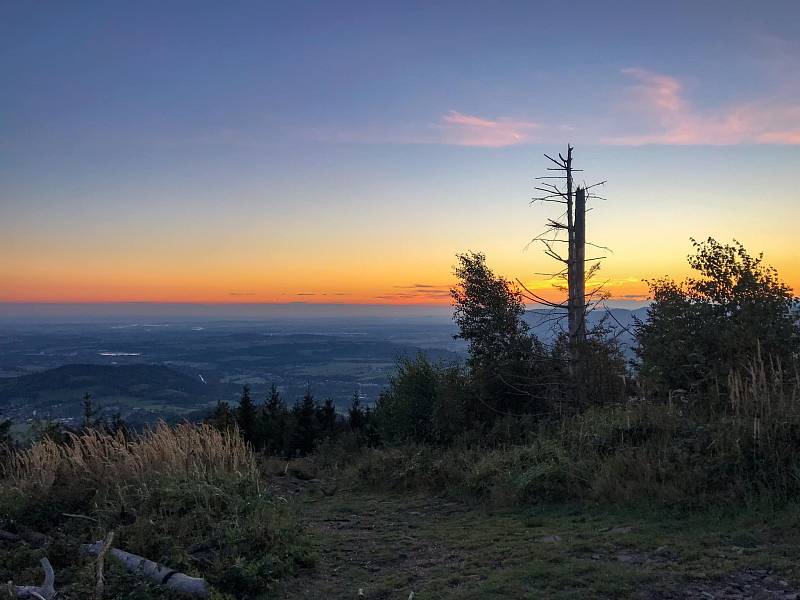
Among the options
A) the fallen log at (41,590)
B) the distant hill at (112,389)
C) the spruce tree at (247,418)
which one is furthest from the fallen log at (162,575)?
the distant hill at (112,389)

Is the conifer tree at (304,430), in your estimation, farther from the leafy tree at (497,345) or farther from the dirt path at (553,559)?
the dirt path at (553,559)

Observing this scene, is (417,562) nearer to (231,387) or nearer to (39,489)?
(39,489)

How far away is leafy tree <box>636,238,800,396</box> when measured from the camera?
8.88 m

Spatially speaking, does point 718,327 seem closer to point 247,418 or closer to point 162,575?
point 162,575

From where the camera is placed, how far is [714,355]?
9.29 meters

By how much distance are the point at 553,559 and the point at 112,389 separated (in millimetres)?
66733

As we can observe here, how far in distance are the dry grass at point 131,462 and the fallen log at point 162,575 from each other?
1735mm

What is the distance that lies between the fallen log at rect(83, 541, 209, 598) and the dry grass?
1735 millimetres

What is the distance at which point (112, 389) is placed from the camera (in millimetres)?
62000

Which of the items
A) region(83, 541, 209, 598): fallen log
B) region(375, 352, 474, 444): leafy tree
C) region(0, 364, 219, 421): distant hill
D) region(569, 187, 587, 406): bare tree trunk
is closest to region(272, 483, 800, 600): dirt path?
region(83, 541, 209, 598): fallen log

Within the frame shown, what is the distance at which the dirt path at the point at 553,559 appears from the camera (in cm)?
412

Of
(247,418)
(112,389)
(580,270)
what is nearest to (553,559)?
(580,270)

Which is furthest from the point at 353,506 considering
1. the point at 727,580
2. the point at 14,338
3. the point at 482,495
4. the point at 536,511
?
the point at 14,338

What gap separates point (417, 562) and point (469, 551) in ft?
1.77
